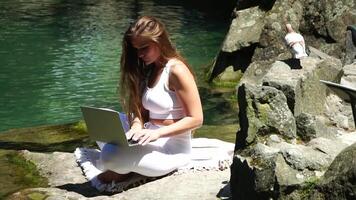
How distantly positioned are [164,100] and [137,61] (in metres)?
0.37

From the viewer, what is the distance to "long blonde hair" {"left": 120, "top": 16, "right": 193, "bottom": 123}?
5.04 metres

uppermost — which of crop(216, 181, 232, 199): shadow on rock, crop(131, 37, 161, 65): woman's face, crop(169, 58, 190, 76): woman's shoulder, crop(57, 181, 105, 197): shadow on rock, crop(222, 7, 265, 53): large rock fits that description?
crop(131, 37, 161, 65): woman's face

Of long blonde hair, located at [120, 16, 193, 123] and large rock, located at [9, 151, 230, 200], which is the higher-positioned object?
long blonde hair, located at [120, 16, 193, 123]

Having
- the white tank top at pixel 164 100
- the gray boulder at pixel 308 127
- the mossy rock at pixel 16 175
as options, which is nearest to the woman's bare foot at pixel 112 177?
the white tank top at pixel 164 100

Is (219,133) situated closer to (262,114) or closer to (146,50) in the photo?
(146,50)

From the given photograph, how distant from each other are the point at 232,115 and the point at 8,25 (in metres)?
14.1

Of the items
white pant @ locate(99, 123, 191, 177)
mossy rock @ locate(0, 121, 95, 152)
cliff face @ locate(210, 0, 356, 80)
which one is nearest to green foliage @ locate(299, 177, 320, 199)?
white pant @ locate(99, 123, 191, 177)

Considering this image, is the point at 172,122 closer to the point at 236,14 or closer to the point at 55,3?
the point at 236,14

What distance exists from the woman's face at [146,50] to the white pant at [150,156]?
0.55 m

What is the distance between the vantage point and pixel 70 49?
62.5 ft

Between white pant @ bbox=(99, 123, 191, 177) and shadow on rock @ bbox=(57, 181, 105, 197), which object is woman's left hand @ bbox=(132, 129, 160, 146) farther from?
shadow on rock @ bbox=(57, 181, 105, 197)

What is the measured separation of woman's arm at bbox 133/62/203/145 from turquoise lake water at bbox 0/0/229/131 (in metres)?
6.81

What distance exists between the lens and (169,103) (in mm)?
5277

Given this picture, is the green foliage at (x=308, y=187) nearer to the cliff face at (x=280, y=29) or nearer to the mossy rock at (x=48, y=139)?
the mossy rock at (x=48, y=139)
